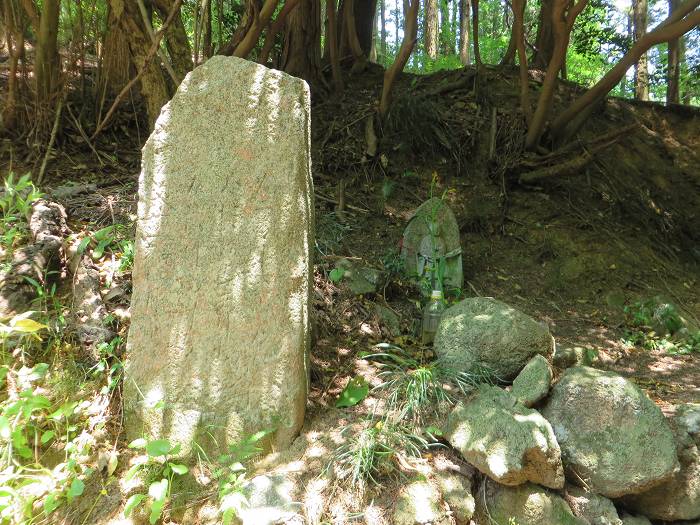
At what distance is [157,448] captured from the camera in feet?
6.19

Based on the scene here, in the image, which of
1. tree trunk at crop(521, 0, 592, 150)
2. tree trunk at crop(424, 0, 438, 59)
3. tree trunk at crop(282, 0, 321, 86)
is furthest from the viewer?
tree trunk at crop(424, 0, 438, 59)

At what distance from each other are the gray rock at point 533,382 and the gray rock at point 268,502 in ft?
3.67

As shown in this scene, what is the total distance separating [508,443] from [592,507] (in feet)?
1.63

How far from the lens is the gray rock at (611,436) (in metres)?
2.09

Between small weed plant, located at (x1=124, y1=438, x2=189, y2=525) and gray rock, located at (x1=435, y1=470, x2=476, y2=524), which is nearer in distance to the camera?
small weed plant, located at (x1=124, y1=438, x2=189, y2=525)

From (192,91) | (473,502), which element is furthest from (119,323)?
(473,502)

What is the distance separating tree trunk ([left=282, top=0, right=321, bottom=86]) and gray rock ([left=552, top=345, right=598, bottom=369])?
4.09 metres

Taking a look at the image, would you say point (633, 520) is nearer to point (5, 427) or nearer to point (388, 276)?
point (388, 276)

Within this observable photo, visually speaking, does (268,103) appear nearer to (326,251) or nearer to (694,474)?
(326,251)

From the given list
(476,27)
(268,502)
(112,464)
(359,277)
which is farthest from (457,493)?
(476,27)

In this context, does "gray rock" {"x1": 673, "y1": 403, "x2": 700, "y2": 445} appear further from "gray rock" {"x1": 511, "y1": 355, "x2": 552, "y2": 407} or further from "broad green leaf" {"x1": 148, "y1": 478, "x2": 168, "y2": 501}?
"broad green leaf" {"x1": 148, "y1": 478, "x2": 168, "y2": 501}

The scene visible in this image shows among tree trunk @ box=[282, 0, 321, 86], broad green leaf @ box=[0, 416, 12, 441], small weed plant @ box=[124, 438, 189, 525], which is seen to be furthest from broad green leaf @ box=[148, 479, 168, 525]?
tree trunk @ box=[282, 0, 321, 86]

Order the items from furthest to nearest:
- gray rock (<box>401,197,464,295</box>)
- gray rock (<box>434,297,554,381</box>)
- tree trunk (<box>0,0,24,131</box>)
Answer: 1. tree trunk (<box>0,0,24,131</box>)
2. gray rock (<box>401,197,464,295</box>)
3. gray rock (<box>434,297,554,381</box>)

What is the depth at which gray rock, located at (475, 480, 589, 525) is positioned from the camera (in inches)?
80.6
